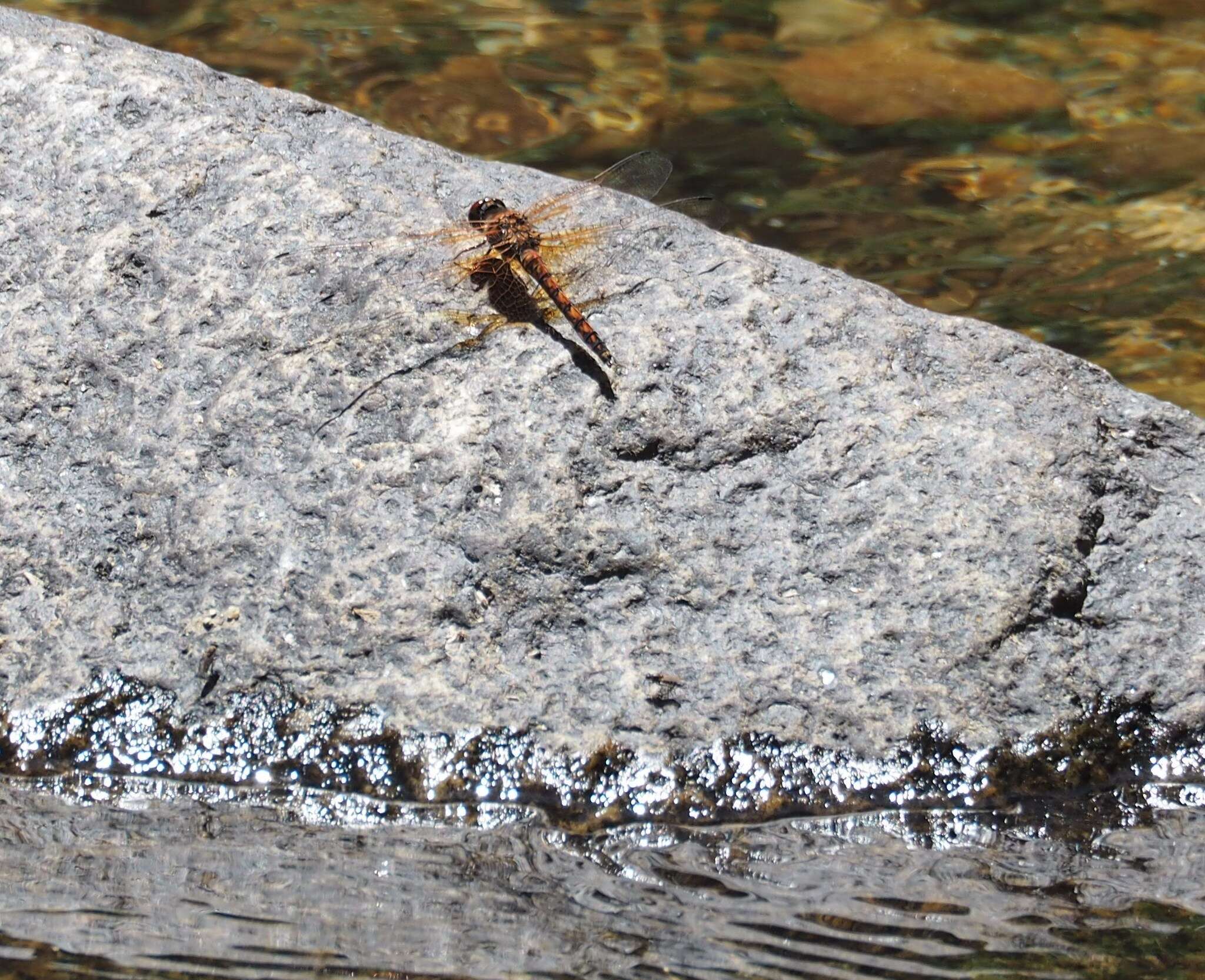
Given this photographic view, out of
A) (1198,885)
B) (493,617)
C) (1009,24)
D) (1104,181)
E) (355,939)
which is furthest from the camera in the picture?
(1009,24)

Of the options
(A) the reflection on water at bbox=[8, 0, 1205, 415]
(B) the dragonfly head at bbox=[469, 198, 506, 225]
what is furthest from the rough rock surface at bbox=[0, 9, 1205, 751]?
(A) the reflection on water at bbox=[8, 0, 1205, 415]

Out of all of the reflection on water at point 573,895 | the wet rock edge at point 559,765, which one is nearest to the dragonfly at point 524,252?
the wet rock edge at point 559,765

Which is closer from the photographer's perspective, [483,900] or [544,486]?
[483,900]

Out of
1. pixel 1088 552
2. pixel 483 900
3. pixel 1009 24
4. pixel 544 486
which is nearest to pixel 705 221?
pixel 544 486

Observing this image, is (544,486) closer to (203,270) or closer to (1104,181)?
(203,270)

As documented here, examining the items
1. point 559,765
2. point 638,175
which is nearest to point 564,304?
point 638,175

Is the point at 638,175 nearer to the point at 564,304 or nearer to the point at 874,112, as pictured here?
the point at 564,304

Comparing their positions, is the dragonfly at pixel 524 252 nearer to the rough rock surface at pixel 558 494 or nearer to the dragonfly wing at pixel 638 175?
the rough rock surface at pixel 558 494
